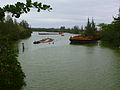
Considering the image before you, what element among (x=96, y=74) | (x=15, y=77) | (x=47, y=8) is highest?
(x=47, y=8)

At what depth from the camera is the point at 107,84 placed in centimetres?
1448

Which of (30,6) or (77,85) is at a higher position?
(30,6)

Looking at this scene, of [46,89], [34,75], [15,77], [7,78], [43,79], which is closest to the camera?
[7,78]

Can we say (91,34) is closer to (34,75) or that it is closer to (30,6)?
(34,75)

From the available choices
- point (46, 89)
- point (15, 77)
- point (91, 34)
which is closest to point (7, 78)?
point (15, 77)

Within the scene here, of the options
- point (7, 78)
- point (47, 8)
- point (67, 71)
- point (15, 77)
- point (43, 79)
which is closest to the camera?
point (47, 8)

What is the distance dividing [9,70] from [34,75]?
826 cm

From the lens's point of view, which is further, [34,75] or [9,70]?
[34,75]

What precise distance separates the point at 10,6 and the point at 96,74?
1513 cm

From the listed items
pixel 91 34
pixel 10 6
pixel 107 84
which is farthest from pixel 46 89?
pixel 91 34

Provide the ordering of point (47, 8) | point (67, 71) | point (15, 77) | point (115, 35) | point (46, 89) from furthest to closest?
1. point (115, 35)
2. point (67, 71)
3. point (46, 89)
4. point (15, 77)
5. point (47, 8)

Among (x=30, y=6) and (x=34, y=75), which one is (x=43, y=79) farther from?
(x=30, y=6)

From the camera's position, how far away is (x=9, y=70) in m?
8.78

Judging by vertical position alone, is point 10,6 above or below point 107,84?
above
